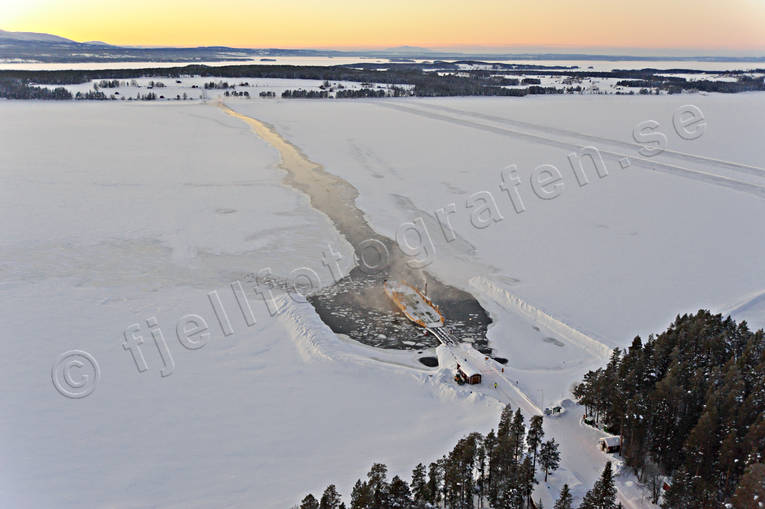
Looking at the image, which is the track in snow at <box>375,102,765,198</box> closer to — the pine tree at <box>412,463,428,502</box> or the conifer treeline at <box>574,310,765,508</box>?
the conifer treeline at <box>574,310,765,508</box>

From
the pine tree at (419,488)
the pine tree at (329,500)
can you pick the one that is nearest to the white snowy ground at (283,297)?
the pine tree at (329,500)

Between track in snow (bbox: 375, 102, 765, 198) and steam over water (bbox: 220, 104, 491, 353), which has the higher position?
track in snow (bbox: 375, 102, 765, 198)

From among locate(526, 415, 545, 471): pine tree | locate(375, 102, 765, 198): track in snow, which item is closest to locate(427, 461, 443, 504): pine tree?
locate(526, 415, 545, 471): pine tree

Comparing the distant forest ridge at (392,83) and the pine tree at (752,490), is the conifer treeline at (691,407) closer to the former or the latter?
the pine tree at (752,490)

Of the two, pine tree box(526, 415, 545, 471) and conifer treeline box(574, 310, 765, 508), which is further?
pine tree box(526, 415, 545, 471)

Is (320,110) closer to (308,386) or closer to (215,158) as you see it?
(215,158)

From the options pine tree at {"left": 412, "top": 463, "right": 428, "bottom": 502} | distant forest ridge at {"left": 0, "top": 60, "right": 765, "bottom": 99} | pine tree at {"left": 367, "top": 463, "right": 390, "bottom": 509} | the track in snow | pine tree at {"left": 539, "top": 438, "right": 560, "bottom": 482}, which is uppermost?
distant forest ridge at {"left": 0, "top": 60, "right": 765, "bottom": 99}
